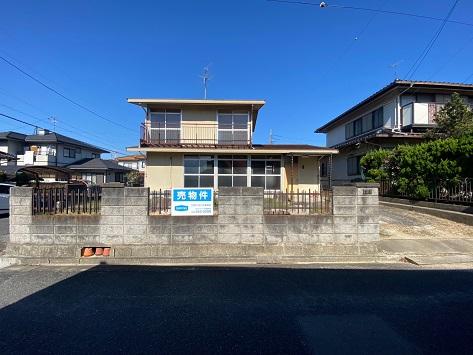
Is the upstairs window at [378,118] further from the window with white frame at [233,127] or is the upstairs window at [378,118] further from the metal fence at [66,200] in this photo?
the metal fence at [66,200]

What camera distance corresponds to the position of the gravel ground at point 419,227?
9164mm

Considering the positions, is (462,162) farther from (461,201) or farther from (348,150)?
(348,150)

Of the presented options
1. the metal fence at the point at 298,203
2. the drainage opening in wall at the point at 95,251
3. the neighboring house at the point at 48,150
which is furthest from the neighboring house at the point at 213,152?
the neighboring house at the point at 48,150

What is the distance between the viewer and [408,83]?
1859cm

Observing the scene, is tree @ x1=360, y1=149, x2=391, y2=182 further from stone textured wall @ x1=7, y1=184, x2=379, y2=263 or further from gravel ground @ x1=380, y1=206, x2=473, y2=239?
stone textured wall @ x1=7, y1=184, x2=379, y2=263

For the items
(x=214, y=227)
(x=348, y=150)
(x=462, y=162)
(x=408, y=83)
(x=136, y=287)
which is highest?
(x=408, y=83)

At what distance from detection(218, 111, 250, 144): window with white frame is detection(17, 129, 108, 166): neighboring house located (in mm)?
22884

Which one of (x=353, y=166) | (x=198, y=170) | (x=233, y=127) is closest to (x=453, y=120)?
(x=353, y=166)

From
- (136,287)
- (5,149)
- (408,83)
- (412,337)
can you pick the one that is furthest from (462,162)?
(5,149)

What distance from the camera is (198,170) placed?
18766 millimetres

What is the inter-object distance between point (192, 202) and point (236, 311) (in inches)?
144

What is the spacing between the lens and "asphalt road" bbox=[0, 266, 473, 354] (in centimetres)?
344

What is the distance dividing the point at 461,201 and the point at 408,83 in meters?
9.78

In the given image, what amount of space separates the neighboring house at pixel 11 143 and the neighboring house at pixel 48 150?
0.54 m
